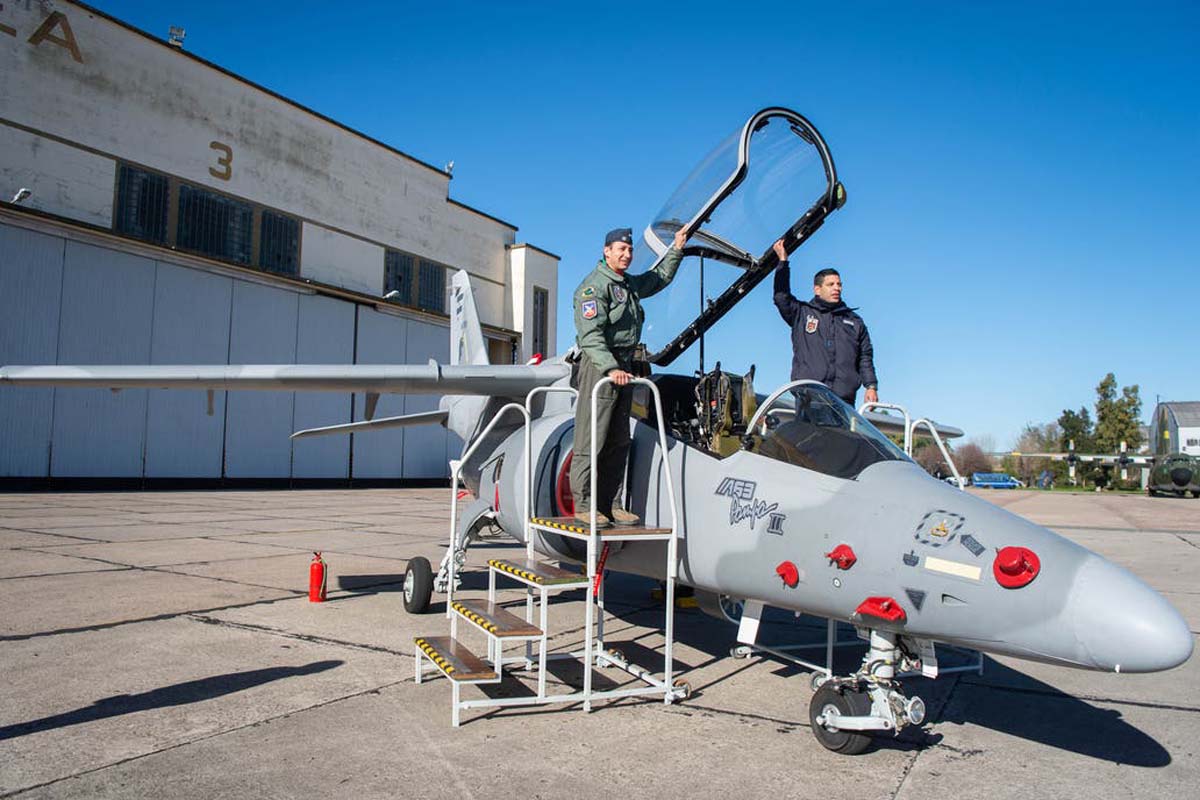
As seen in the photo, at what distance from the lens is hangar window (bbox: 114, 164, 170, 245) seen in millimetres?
24172

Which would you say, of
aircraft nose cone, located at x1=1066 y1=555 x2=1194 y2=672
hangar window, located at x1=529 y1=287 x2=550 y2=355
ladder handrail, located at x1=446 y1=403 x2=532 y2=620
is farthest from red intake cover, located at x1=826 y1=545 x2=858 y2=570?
hangar window, located at x1=529 y1=287 x2=550 y2=355

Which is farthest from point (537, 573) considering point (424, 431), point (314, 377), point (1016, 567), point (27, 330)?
point (424, 431)

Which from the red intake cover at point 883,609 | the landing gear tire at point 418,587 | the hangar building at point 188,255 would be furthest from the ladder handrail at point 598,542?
the hangar building at point 188,255

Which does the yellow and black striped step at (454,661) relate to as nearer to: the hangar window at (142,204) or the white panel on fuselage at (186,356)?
the white panel on fuselage at (186,356)

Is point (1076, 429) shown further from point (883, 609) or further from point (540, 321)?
point (883, 609)

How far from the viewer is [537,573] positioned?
4871 mm

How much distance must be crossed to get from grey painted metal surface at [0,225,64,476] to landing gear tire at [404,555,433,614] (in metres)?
19.8

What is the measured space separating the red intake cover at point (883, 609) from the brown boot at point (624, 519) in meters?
1.67

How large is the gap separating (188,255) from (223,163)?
3370mm

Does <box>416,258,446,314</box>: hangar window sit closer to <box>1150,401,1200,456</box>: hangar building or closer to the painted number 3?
the painted number 3

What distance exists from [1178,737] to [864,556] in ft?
7.79

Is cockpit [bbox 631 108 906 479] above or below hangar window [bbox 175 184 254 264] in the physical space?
below

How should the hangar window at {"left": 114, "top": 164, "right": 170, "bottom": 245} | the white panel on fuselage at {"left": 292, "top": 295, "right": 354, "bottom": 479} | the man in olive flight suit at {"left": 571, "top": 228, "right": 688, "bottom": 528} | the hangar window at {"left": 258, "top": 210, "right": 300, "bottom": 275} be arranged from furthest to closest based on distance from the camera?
the white panel on fuselage at {"left": 292, "top": 295, "right": 354, "bottom": 479} < the hangar window at {"left": 258, "top": 210, "right": 300, "bottom": 275} < the hangar window at {"left": 114, "top": 164, "right": 170, "bottom": 245} < the man in olive flight suit at {"left": 571, "top": 228, "right": 688, "bottom": 528}

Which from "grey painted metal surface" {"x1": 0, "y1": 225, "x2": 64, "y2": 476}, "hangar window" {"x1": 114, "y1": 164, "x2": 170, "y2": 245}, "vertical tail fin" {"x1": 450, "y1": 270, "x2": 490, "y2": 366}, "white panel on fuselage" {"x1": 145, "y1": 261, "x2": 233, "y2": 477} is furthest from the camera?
"white panel on fuselage" {"x1": 145, "y1": 261, "x2": 233, "y2": 477}
